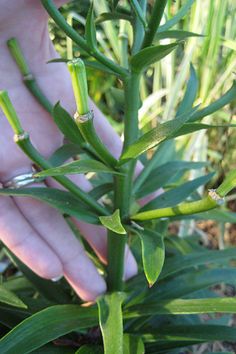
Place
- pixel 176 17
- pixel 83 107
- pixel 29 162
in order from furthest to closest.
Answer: pixel 29 162
pixel 176 17
pixel 83 107

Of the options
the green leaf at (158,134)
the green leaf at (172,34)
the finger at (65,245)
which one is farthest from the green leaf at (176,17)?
the finger at (65,245)

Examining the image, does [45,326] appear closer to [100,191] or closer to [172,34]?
[100,191]

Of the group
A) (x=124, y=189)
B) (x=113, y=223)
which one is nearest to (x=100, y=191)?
(x=124, y=189)

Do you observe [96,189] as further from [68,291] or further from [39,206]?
[68,291]

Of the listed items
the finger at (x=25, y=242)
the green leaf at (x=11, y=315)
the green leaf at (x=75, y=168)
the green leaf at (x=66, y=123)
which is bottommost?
the green leaf at (x=11, y=315)

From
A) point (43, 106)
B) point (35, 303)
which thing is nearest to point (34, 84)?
point (43, 106)

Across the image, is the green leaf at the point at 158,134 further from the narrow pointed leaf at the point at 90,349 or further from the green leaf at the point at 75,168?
the narrow pointed leaf at the point at 90,349
